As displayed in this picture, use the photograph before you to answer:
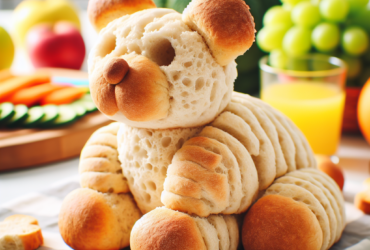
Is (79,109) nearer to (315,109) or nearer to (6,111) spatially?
(6,111)

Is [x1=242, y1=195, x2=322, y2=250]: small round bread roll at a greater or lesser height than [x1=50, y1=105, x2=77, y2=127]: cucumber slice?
greater

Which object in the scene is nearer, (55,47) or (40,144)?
(40,144)

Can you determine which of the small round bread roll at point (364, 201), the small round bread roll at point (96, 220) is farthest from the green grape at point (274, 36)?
the small round bread roll at point (96, 220)

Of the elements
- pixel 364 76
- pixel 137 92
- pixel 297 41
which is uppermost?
pixel 137 92

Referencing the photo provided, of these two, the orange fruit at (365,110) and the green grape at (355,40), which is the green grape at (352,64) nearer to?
the green grape at (355,40)

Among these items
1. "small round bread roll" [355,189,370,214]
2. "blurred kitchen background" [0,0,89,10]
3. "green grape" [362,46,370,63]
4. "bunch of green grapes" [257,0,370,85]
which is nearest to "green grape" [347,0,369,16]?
"bunch of green grapes" [257,0,370,85]

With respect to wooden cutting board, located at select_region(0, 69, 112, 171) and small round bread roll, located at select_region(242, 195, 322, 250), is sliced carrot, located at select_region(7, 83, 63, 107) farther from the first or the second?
small round bread roll, located at select_region(242, 195, 322, 250)

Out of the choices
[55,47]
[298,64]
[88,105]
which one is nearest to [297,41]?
[298,64]
